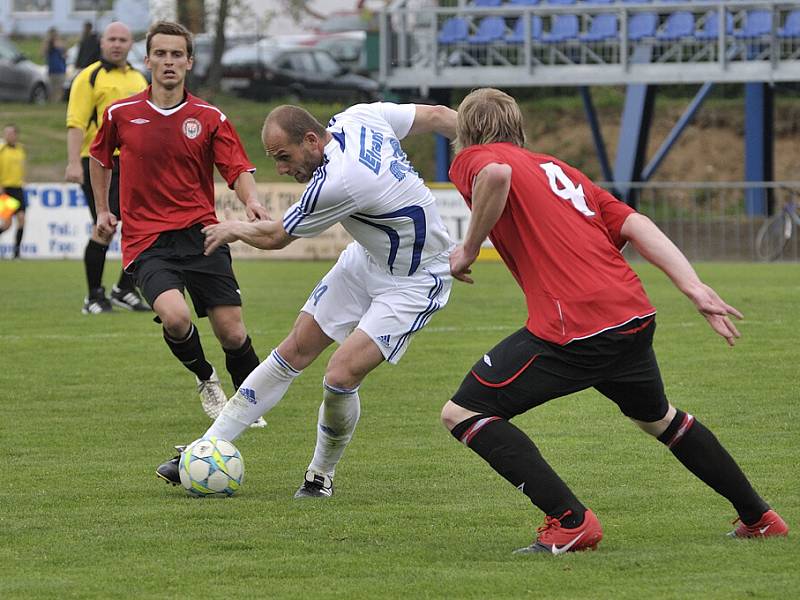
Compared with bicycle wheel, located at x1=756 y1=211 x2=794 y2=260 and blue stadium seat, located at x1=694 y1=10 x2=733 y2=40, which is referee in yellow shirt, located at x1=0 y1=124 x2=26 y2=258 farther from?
blue stadium seat, located at x1=694 y1=10 x2=733 y2=40

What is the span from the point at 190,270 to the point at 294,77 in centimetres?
2888

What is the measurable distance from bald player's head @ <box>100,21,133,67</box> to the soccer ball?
6550 mm

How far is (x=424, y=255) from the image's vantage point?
6789mm

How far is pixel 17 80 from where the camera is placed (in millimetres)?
38938

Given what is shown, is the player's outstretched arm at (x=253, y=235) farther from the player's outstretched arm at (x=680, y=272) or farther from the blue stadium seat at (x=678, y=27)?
the blue stadium seat at (x=678, y=27)

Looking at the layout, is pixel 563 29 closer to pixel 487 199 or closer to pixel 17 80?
pixel 17 80

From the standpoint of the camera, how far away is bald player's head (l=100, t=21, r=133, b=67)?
12602 mm

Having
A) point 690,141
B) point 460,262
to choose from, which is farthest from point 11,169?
point 460,262

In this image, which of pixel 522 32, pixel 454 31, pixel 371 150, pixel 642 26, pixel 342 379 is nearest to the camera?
pixel 371 150

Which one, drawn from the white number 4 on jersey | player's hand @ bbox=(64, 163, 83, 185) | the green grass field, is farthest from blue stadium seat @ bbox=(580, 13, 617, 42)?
the white number 4 on jersey

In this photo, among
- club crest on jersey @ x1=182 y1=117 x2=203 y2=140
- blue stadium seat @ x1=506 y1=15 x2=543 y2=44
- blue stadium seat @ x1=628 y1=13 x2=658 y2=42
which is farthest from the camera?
blue stadium seat @ x1=506 y1=15 x2=543 y2=44

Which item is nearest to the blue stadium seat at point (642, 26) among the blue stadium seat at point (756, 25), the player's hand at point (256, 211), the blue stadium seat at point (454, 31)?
the blue stadium seat at point (756, 25)

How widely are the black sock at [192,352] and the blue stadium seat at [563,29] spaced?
794 inches

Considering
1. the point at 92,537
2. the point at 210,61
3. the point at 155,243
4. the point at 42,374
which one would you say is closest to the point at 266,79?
the point at 210,61
